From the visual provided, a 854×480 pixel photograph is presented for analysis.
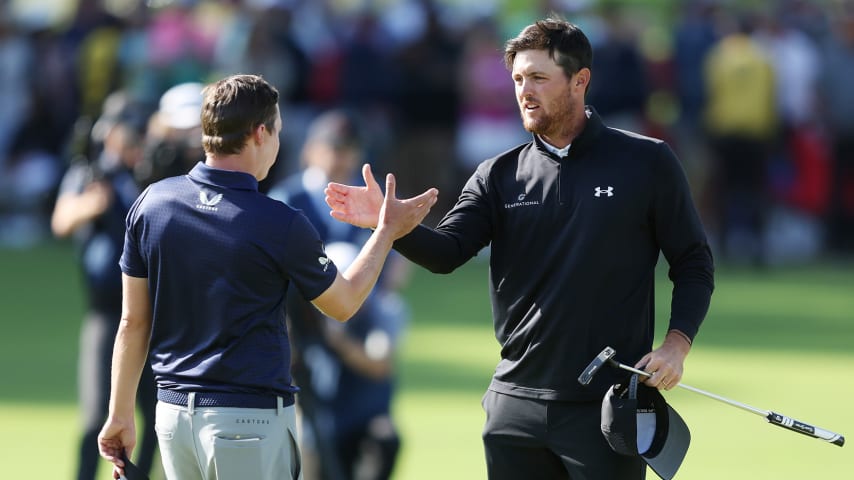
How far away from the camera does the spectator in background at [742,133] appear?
659 inches

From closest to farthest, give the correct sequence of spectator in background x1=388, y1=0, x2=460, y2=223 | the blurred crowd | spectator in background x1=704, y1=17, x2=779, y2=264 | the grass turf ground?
the grass turf ground → spectator in background x1=704, y1=17, x2=779, y2=264 → the blurred crowd → spectator in background x1=388, y1=0, x2=460, y2=223

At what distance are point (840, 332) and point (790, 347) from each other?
919 millimetres

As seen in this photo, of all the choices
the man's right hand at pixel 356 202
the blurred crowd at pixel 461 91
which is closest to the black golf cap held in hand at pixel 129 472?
the man's right hand at pixel 356 202

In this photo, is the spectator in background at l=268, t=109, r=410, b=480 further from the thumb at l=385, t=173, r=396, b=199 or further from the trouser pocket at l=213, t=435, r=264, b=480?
the trouser pocket at l=213, t=435, r=264, b=480

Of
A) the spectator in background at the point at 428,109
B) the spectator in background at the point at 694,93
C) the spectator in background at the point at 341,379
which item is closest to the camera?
the spectator in background at the point at 341,379

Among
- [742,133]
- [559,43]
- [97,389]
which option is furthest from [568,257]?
[742,133]

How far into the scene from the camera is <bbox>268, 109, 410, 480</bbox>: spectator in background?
22.4 ft

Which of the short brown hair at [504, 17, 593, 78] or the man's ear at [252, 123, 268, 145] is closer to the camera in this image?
the man's ear at [252, 123, 268, 145]

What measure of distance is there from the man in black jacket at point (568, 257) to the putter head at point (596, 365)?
0.12m

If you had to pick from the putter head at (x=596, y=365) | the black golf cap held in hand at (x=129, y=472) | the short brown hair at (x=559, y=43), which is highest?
Result: the short brown hair at (x=559, y=43)

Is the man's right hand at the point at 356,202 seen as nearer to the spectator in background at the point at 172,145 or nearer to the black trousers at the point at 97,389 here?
the spectator in background at the point at 172,145

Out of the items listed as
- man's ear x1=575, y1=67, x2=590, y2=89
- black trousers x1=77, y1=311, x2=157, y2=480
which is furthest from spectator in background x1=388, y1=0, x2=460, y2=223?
man's ear x1=575, y1=67, x2=590, y2=89

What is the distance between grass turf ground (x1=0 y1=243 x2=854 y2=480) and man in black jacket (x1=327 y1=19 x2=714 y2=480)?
3.19 metres

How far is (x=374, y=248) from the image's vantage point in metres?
4.77
